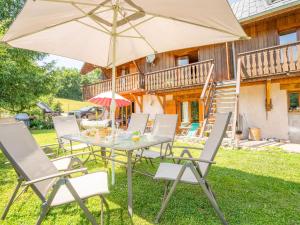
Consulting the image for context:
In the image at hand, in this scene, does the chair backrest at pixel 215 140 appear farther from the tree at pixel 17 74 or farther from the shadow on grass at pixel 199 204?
the tree at pixel 17 74

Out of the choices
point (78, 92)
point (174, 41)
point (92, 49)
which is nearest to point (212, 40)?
point (174, 41)

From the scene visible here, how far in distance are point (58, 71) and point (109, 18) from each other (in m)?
10.9

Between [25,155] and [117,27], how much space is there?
2772 mm

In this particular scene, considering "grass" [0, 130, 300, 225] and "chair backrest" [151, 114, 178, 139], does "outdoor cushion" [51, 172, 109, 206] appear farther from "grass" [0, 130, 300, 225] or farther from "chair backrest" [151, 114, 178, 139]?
"chair backrest" [151, 114, 178, 139]

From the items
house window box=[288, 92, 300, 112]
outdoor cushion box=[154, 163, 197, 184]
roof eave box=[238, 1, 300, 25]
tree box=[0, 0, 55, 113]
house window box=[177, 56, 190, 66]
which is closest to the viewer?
outdoor cushion box=[154, 163, 197, 184]

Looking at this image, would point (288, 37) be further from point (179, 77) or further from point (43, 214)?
point (43, 214)

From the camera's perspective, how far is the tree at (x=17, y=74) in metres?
7.95

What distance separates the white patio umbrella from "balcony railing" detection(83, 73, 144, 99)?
7.02 m

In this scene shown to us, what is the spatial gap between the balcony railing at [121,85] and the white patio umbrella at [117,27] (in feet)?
23.0

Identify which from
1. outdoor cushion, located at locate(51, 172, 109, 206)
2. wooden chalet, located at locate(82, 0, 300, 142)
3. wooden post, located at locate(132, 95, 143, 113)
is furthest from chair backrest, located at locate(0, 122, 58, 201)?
wooden post, located at locate(132, 95, 143, 113)

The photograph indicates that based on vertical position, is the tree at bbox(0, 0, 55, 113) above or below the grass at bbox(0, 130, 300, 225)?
above

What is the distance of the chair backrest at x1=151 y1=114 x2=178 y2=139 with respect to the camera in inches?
182

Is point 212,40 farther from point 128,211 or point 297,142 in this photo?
point 297,142

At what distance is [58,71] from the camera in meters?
13.4
